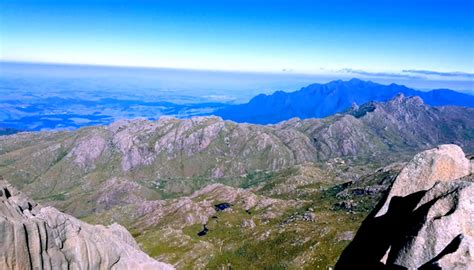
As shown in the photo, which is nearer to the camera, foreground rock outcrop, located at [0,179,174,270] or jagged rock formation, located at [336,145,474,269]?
jagged rock formation, located at [336,145,474,269]

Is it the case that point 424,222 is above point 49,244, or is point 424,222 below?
above

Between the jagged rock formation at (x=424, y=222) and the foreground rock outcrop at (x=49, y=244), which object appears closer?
the jagged rock formation at (x=424, y=222)

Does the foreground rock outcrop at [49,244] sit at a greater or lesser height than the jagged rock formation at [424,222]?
lesser

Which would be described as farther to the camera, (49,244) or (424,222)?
(49,244)

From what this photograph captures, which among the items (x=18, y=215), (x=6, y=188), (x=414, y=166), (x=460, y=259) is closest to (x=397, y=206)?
(x=414, y=166)
